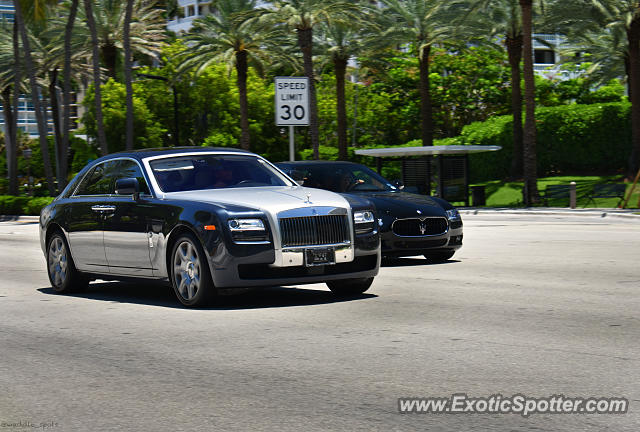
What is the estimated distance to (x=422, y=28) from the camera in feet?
164

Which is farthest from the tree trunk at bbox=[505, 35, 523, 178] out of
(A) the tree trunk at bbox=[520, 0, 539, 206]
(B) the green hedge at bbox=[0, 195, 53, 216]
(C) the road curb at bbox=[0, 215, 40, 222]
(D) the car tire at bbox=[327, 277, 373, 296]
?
(D) the car tire at bbox=[327, 277, 373, 296]

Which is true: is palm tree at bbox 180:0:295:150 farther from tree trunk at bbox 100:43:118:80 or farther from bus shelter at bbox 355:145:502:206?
bus shelter at bbox 355:145:502:206

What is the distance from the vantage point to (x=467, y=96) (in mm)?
69688

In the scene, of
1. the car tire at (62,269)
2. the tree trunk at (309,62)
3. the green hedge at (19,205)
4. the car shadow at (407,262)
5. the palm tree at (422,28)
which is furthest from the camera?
the palm tree at (422,28)

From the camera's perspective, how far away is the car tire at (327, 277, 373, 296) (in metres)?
11.3

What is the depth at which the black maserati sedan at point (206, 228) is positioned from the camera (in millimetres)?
10023

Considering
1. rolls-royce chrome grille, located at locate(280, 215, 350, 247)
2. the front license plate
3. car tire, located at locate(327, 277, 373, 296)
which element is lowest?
car tire, located at locate(327, 277, 373, 296)

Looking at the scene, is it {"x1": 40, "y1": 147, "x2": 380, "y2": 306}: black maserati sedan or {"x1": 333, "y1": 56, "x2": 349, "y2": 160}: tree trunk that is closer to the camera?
{"x1": 40, "y1": 147, "x2": 380, "y2": 306}: black maserati sedan

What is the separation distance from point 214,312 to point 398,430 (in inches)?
195

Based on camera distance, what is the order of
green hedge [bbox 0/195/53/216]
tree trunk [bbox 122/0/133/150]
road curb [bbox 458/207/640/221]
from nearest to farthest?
road curb [bbox 458/207/640/221] → tree trunk [bbox 122/0/133/150] → green hedge [bbox 0/195/53/216]

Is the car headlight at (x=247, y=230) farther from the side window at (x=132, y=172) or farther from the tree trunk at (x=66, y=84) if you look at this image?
the tree trunk at (x=66, y=84)

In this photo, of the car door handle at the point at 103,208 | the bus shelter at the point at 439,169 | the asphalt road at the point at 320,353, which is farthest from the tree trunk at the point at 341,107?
the car door handle at the point at 103,208

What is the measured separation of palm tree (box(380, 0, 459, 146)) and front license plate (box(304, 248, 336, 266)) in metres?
39.1

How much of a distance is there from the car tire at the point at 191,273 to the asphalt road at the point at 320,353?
0.56 ft
